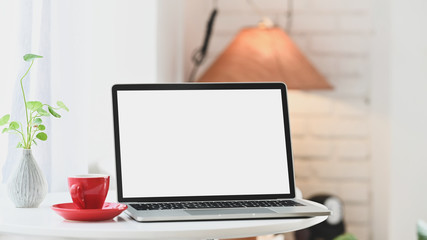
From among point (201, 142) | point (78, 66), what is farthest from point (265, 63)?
point (201, 142)

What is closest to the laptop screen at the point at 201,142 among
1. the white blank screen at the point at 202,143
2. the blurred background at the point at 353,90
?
the white blank screen at the point at 202,143

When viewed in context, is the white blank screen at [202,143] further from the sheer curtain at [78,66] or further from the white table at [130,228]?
→ the sheer curtain at [78,66]

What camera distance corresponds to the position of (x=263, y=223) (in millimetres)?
979

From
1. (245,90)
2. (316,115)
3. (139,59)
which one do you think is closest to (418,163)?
(316,115)

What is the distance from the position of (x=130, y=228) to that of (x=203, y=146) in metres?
0.31

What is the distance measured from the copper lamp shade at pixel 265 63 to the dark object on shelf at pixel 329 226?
40cm

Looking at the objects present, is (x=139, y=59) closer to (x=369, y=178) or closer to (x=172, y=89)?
(x=172, y=89)

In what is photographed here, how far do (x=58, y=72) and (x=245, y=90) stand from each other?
0.53m

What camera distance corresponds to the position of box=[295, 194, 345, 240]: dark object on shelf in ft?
7.50

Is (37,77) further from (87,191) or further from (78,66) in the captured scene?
(87,191)

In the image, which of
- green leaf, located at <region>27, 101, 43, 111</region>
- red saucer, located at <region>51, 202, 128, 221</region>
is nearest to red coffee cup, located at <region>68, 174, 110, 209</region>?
red saucer, located at <region>51, 202, 128, 221</region>

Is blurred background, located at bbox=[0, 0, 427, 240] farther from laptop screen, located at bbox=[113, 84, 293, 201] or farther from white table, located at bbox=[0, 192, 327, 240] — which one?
white table, located at bbox=[0, 192, 327, 240]

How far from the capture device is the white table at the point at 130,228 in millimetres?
900

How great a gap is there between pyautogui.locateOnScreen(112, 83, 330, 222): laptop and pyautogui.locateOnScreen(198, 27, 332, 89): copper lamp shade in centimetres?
100
